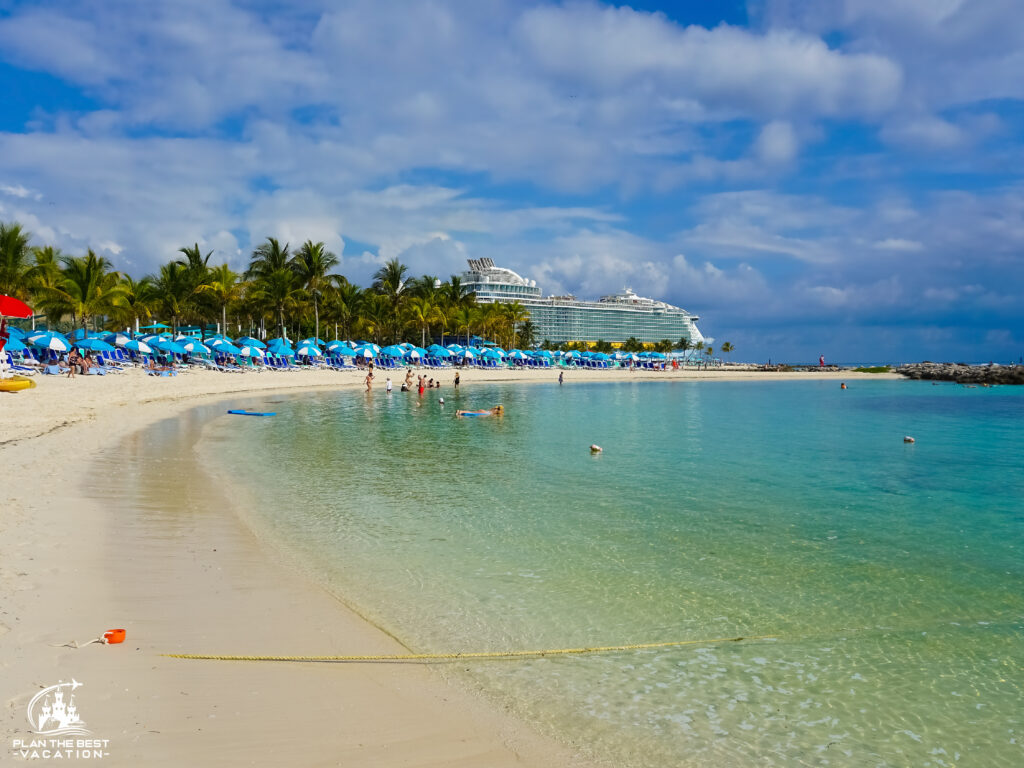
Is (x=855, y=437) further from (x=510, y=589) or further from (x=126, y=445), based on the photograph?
(x=126, y=445)

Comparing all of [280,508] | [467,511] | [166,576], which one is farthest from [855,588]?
[280,508]

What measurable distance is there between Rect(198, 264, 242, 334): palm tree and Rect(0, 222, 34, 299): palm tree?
10426mm

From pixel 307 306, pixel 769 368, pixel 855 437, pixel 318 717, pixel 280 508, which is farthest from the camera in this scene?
pixel 769 368

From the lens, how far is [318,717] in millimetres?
3648

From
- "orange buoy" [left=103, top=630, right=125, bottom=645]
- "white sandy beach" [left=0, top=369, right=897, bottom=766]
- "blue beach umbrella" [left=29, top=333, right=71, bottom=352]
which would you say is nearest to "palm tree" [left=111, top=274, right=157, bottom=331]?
"blue beach umbrella" [left=29, top=333, right=71, bottom=352]

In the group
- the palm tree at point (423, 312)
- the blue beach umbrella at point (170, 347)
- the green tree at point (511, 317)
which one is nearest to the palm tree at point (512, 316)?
the green tree at point (511, 317)

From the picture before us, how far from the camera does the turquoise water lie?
4062mm

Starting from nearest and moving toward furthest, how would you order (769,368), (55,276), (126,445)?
(126,445)
(55,276)
(769,368)

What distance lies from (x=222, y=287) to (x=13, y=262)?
12.6 meters

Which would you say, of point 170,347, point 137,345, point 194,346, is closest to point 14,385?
point 137,345

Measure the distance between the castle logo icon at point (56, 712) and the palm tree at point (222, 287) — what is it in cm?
4574

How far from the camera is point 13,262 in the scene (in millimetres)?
35094

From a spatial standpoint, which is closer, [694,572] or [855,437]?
[694,572]

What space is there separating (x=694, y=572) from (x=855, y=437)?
16902mm
